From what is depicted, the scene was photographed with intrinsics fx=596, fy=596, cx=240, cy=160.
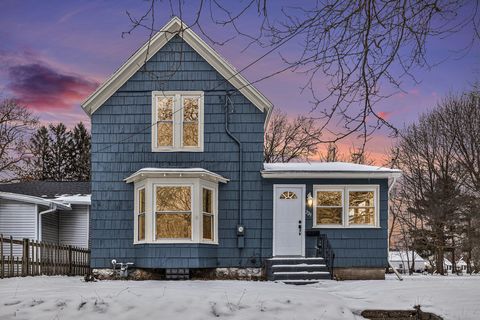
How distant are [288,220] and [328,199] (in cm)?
139

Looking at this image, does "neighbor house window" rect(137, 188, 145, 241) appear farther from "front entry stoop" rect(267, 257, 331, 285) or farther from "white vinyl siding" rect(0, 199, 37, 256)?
"white vinyl siding" rect(0, 199, 37, 256)

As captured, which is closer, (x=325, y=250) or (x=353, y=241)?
(x=325, y=250)

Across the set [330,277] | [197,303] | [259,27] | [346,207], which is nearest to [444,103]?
[346,207]

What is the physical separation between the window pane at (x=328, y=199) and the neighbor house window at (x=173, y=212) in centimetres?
394

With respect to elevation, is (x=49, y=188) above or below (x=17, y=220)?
above

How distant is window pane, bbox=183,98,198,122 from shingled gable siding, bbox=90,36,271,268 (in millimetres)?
350

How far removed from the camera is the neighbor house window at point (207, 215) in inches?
671

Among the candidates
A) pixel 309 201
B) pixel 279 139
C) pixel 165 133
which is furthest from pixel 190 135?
pixel 279 139

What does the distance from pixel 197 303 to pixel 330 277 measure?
285 inches

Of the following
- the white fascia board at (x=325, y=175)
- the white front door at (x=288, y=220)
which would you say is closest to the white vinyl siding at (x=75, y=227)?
the white front door at (x=288, y=220)

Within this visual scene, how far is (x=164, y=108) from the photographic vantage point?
17703 mm

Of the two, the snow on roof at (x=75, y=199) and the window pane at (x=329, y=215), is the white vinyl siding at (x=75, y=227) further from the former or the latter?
the window pane at (x=329, y=215)

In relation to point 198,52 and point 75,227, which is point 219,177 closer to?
point 198,52

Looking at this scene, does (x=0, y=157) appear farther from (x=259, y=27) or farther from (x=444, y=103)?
(x=259, y=27)
